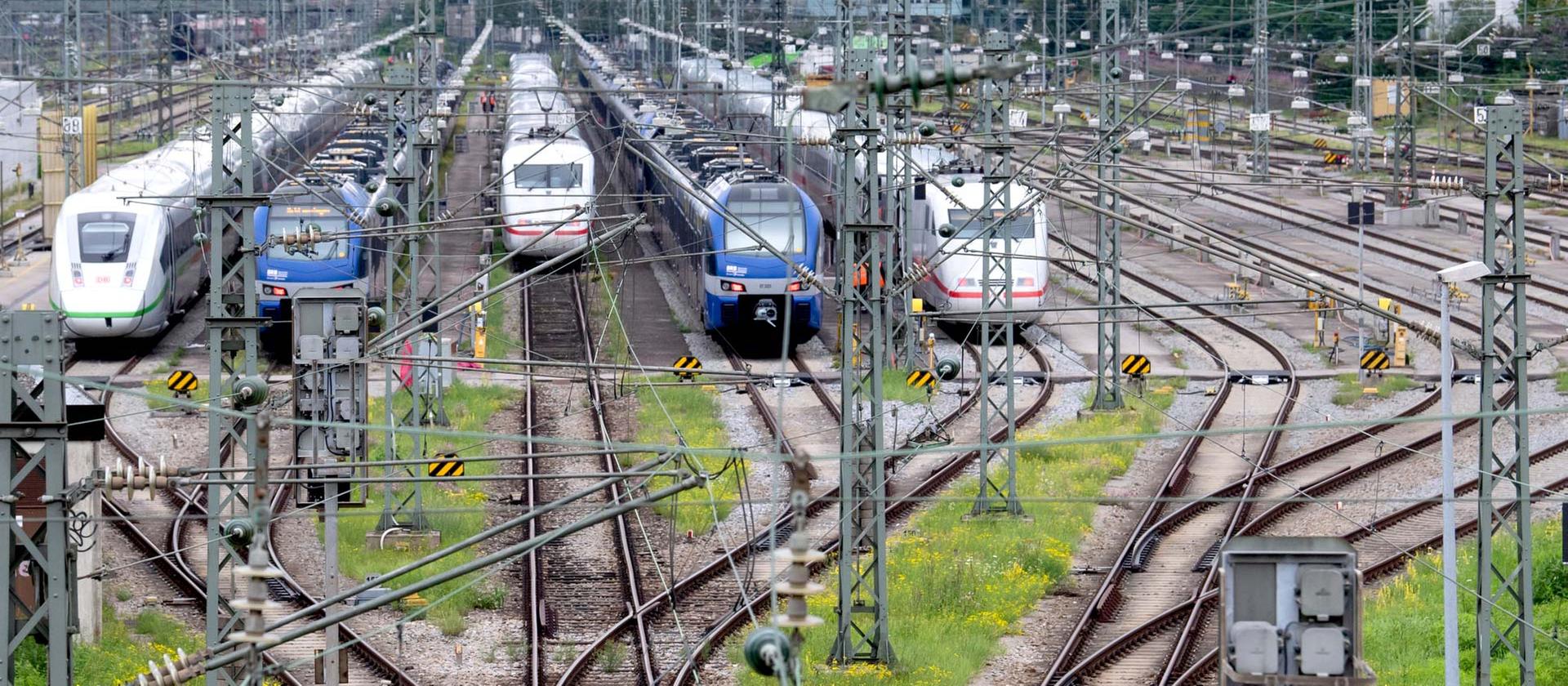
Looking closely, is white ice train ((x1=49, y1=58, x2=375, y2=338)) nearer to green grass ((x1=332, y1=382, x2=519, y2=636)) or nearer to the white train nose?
the white train nose

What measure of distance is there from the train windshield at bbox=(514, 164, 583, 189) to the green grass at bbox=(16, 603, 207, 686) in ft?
63.2

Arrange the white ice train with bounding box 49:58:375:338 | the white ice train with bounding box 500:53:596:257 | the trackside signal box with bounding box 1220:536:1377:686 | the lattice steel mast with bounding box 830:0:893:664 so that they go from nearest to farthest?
the trackside signal box with bounding box 1220:536:1377:686 → the lattice steel mast with bounding box 830:0:893:664 → the white ice train with bounding box 49:58:375:338 → the white ice train with bounding box 500:53:596:257

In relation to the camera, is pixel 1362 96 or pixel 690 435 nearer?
pixel 690 435

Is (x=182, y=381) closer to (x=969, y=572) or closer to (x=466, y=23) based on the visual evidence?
(x=969, y=572)

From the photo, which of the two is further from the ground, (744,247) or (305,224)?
(305,224)

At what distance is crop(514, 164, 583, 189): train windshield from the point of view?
38.7 m

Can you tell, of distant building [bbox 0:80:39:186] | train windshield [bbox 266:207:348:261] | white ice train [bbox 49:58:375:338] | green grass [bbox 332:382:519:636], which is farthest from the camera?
distant building [bbox 0:80:39:186]

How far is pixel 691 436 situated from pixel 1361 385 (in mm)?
11127

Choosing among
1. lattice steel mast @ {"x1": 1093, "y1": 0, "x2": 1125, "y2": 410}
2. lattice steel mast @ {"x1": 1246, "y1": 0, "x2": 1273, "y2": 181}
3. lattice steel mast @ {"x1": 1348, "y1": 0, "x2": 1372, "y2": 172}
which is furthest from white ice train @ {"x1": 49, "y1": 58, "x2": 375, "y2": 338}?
lattice steel mast @ {"x1": 1348, "y1": 0, "x2": 1372, "y2": 172}

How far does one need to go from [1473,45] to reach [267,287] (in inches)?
1795

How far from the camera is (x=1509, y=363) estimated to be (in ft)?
54.7

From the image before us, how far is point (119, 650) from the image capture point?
18.7m

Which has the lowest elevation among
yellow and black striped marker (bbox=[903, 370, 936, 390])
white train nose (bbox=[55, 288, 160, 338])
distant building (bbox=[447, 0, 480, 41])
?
yellow and black striped marker (bbox=[903, 370, 936, 390])

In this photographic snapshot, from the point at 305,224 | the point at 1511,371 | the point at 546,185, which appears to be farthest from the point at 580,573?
the point at 546,185
